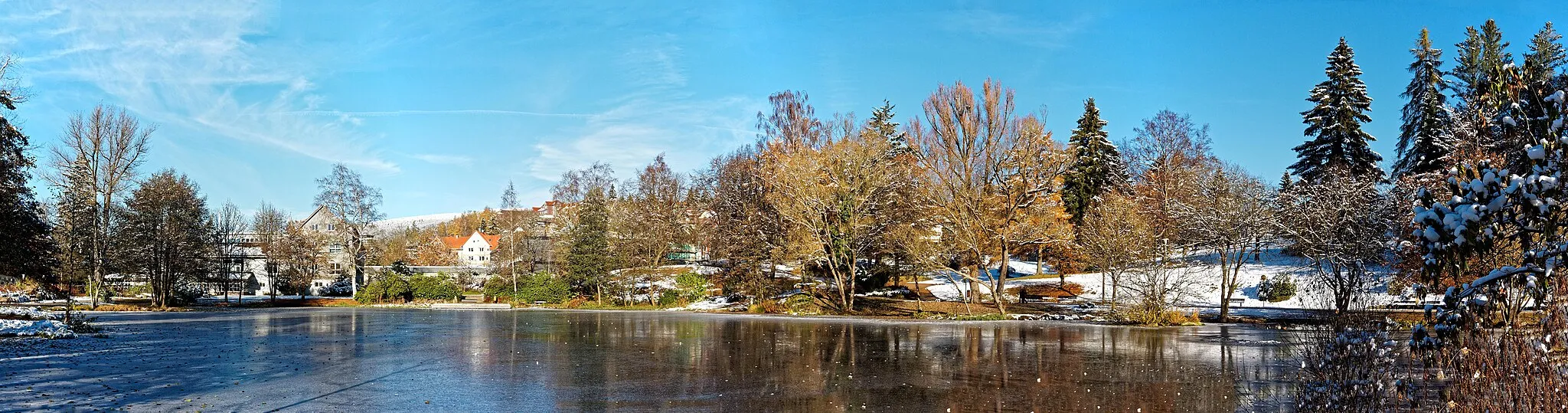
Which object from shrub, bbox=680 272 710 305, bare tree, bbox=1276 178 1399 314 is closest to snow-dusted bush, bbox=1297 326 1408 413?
bare tree, bbox=1276 178 1399 314

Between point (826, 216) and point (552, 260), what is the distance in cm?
2998

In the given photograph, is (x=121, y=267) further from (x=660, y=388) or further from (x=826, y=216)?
(x=660, y=388)

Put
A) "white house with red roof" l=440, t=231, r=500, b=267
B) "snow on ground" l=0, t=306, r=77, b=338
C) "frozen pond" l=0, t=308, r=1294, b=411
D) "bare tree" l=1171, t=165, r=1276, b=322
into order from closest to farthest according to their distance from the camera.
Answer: "frozen pond" l=0, t=308, r=1294, b=411 < "snow on ground" l=0, t=306, r=77, b=338 < "bare tree" l=1171, t=165, r=1276, b=322 < "white house with red roof" l=440, t=231, r=500, b=267

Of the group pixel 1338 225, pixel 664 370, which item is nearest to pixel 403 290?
pixel 664 370

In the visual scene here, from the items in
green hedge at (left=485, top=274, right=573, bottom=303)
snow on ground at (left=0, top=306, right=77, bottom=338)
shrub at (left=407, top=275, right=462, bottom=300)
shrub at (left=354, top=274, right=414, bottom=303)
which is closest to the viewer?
snow on ground at (left=0, top=306, right=77, bottom=338)

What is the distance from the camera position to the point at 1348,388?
7750 mm

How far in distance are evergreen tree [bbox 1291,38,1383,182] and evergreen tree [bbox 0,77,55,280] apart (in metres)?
52.2

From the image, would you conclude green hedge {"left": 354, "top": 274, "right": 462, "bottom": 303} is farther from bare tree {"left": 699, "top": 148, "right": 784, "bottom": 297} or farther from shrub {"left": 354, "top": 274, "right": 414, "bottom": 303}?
bare tree {"left": 699, "top": 148, "right": 784, "bottom": 297}

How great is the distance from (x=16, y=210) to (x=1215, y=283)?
45.4m

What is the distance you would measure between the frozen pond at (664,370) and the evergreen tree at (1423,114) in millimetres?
21799

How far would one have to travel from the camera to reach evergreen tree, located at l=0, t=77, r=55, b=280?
2391cm

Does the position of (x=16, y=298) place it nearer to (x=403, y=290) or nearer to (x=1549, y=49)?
(x=403, y=290)

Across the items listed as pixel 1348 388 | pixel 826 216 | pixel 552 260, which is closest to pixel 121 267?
pixel 552 260

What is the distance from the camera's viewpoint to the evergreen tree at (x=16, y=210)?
23.9 meters
